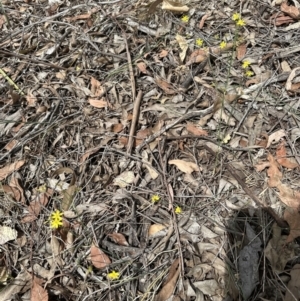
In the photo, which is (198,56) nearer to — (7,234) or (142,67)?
(142,67)

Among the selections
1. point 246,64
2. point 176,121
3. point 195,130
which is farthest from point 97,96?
point 246,64

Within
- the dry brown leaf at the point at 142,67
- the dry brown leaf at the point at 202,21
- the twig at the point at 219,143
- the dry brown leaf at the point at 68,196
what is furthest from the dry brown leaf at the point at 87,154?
the dry brown leaf at the point at 202,21


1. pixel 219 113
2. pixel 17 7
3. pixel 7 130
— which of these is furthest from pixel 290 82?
pixel 17 7

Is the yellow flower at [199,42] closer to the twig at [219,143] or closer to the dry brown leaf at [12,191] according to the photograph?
the twig at [219,143]

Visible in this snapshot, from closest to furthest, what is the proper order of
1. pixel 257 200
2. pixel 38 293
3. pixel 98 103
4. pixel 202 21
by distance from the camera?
1. pixel 38 293
2. pixel 257 200
3. pixel 98 103
4. pixel 202 21

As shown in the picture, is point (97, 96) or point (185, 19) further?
point (185, 19)

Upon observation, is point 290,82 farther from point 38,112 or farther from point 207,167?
point 38,112

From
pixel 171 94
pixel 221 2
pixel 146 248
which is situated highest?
pixel 221 2
